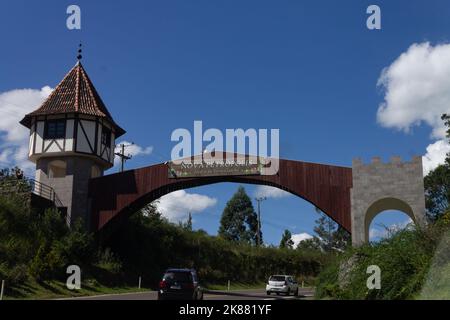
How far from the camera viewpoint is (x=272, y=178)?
35125 mm

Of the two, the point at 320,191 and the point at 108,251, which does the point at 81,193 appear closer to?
the point at 108,251

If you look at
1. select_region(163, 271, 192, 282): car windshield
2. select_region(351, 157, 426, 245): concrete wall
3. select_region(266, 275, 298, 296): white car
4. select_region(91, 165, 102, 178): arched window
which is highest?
select_region(91, 165, 102, 178): arched window

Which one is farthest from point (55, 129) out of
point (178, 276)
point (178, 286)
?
point (178, 286)

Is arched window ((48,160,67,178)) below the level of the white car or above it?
above

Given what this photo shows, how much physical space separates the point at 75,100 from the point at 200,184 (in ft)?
35.6

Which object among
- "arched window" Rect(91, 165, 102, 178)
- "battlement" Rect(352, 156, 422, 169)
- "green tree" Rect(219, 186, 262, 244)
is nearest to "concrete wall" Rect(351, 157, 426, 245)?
"battlement" Rect(352, 156, 422, 169)

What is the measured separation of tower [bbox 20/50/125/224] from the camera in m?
38.2

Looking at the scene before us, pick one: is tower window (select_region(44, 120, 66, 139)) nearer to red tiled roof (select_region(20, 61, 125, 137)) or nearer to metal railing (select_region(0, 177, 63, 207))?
red tiled roof (select_region(20, 61, 125, 137))

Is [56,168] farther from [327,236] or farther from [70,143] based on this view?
[327,236]

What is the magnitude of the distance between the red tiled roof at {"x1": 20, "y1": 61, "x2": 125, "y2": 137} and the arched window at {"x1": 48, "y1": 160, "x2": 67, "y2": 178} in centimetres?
341

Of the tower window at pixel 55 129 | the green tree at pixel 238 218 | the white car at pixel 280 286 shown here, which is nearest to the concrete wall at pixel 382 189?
the white car at pixel 280 286

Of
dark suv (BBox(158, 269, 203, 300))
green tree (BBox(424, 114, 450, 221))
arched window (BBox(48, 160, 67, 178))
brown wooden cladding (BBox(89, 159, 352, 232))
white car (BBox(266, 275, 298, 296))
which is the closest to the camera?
dark suv (BBox(158, 269, 203, 300))

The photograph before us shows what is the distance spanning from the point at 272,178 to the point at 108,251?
12.3 meters
